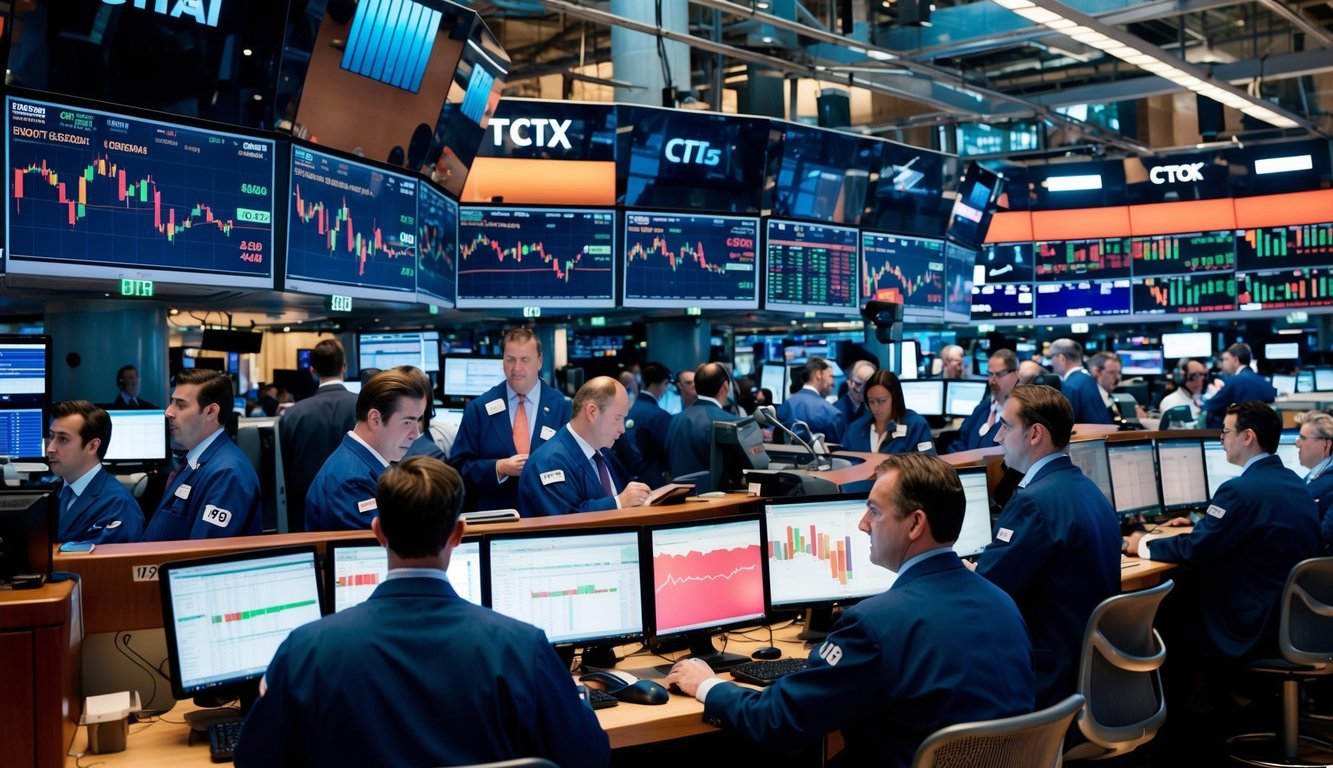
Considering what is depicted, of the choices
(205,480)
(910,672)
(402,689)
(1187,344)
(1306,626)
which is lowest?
(1306,626)

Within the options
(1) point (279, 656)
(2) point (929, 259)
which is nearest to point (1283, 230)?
(2) point (929, 259)

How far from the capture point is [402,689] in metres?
1.71

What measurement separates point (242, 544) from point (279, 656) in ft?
3.79

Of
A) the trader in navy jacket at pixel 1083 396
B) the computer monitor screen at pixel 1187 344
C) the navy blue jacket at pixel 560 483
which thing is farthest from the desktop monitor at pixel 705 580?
the computer monitor screen at pixel 1187 344

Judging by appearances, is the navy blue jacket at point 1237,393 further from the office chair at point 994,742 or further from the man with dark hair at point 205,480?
the man with dark hair at point 205,480

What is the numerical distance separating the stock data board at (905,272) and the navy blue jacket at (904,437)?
270cm

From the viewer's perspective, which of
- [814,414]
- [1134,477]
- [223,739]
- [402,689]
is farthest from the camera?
[814,414]

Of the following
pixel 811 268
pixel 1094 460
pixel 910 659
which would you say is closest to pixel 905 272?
pixel 811 268

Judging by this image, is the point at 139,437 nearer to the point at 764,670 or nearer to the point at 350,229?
the point at 350,229

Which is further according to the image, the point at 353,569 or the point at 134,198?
the point at 134,198

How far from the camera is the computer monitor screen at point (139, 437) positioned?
5.40 m

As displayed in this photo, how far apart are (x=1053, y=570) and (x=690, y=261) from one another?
4.62 m

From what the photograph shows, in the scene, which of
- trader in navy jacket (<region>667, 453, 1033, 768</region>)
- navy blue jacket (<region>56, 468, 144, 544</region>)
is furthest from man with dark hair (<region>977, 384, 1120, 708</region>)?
navy blue jacket (<region>56, 468, 144, 544</region>)

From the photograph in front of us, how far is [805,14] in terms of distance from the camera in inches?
346
